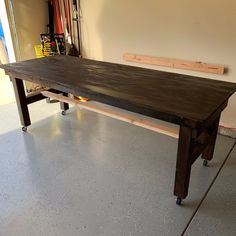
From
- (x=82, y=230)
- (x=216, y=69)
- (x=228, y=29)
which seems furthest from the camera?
(x=216, y=69)

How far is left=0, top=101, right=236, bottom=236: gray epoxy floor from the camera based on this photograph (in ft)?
5.34

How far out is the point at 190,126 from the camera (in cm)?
142

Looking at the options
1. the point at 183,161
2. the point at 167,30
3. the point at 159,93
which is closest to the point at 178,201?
the point at 183,161

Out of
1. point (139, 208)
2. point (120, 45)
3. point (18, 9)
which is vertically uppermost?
point (18, 9)

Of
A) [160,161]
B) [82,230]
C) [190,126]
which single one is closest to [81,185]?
[82,230]

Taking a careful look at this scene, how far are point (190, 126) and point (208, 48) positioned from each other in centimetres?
144

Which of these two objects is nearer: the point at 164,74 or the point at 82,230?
the point at 82,230

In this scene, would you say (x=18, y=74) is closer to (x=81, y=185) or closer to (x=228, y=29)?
(x=81, y=185)

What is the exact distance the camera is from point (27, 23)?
350 cm

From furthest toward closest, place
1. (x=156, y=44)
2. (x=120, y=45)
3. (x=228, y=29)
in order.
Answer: (x=120, y=45) → (x=156, y=44) → (x=228, y=29)

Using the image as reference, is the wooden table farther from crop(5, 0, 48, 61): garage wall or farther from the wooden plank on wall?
crop(5, 0, 48, 61): garage wall

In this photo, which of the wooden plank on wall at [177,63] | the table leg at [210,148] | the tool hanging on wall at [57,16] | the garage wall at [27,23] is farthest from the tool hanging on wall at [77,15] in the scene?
the table leg at [210,148]

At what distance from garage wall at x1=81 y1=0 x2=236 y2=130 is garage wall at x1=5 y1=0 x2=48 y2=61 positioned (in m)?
0.68

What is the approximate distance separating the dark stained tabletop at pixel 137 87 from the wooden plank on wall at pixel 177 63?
1.95ft
